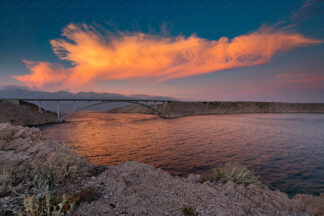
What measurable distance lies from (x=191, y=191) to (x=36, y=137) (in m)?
8.02

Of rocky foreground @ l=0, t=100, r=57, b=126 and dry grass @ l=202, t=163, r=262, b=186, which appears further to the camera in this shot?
rocky foreground @ l=0, t=100, r=57, b=126

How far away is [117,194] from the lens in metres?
4.07

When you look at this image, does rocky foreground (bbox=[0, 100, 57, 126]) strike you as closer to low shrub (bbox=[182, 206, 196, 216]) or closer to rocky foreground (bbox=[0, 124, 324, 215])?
rocky foreground (bbox=[0, 124, 324, 215])

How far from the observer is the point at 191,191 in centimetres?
466

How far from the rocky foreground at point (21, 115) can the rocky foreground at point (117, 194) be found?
37.2m

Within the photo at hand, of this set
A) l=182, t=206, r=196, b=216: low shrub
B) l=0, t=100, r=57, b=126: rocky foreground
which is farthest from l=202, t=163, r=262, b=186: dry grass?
l=0, t=100, r=57, b=126: rocky foreground

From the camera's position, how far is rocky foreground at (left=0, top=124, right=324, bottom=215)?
132 inches

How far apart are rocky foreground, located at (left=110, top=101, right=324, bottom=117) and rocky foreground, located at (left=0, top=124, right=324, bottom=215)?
73379 mm

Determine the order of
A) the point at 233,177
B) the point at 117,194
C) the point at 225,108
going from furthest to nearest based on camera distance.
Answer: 1. the point at 225,108
2. the point at 233,177
3. the point at 117,194

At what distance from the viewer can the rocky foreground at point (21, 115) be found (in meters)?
33.0

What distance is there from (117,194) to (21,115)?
43.8 metres

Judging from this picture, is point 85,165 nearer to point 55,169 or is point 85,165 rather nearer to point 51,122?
point 55,169

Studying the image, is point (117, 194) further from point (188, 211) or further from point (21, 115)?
point (21, 115)

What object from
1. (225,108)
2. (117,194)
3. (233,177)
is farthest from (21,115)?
(225,108)
